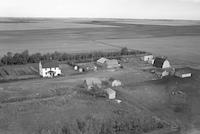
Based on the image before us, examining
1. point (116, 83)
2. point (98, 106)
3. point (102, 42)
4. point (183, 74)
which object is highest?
point (102, 42)

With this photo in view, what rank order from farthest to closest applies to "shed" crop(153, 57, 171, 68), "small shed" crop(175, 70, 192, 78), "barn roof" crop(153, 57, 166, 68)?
"barn roof" crop(153, 57, 166, 68), "shed" crop(153, 57, 171, 68), "small shed" crop(175, 70, 192, 78)

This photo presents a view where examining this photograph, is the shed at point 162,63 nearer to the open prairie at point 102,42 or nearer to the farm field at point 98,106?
the farm field at point 98,106

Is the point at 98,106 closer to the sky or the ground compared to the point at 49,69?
closer to the ground

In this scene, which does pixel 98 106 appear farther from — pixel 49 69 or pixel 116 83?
pixel 49 69

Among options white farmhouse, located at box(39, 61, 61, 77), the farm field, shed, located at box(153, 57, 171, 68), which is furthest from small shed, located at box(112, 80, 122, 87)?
shed, located at box(153, 57, 171, 68)

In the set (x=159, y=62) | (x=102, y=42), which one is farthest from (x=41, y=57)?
(x=102, y=42)

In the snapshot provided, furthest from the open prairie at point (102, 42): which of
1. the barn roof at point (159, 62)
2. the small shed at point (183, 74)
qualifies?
the small shed at point (183, 74)

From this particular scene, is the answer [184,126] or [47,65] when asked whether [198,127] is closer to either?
[184,126]

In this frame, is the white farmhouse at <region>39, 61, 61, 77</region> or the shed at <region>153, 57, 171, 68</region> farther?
the shed at <region>153, 57, 171, 68</region>

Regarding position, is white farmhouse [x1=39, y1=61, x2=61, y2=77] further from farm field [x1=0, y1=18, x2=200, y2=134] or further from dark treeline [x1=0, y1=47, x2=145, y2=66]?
dark treeline [x1=0, y1=47, x2=145, y2=66]

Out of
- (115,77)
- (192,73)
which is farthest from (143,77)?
(192,73)

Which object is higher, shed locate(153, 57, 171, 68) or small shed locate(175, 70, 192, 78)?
shed locate(153, 57, 171, 68)
